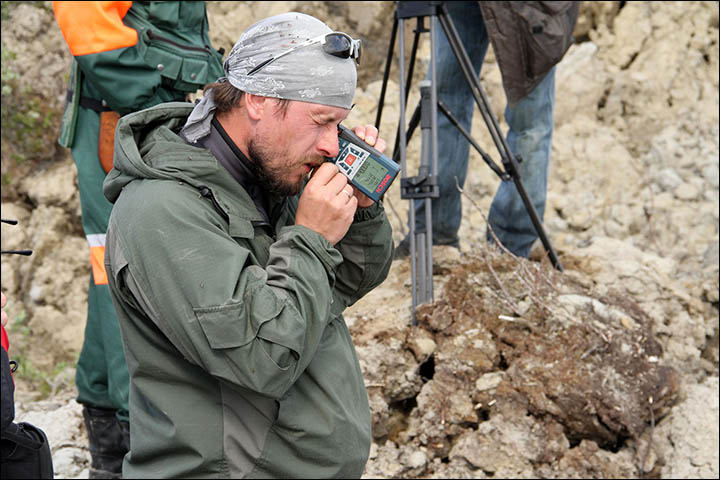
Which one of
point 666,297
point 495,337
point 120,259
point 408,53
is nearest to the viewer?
point 120,259

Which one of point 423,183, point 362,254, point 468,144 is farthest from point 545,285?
point 362,254

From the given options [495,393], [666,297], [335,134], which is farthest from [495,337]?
[335,134]

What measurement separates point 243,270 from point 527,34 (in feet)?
7.79

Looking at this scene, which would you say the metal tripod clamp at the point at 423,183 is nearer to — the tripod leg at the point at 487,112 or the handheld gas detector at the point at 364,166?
the tripod leg at the point at 487,112

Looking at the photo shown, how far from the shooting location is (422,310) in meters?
3.39

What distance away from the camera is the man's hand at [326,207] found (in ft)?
5.57

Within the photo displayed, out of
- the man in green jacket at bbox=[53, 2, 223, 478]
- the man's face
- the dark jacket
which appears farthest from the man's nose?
the dark jacket

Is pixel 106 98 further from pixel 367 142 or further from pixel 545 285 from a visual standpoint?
pixel 545 285

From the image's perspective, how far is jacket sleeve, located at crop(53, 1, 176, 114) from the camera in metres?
2.89

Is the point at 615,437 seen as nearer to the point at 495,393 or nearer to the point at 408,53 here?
the point at 495,393

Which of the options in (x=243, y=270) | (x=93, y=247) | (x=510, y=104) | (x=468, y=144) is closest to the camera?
(x=243, y=270)

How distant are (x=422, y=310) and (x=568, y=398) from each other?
684mm

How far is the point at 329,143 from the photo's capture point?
180 cm

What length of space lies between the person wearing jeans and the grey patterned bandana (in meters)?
1.85
